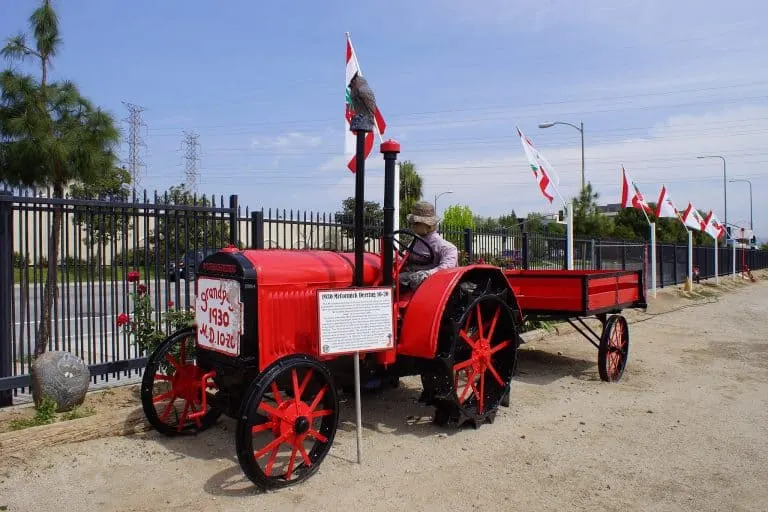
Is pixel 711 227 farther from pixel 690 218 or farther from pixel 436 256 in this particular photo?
pixel 436 256

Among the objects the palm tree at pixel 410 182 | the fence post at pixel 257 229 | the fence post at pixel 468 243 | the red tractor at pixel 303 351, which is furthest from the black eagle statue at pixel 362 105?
the palm tree at pixel 410 182

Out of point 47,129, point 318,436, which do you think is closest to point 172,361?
point 318,436

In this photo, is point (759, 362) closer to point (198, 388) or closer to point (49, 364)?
point (198, 388)

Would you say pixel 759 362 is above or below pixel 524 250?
below

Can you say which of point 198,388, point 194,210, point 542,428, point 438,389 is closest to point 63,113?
point 194,210

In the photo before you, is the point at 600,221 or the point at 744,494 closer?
the point at 744,494

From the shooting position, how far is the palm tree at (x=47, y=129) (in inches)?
276

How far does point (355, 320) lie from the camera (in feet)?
13.7

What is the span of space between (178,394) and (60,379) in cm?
107

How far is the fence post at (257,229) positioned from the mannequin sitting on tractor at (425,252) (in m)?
2.07

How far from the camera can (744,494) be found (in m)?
3.95

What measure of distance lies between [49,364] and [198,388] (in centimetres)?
133

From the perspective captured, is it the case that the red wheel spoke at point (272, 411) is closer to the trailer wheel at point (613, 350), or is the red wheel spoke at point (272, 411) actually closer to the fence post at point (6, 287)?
the fence post at point (6, 287)

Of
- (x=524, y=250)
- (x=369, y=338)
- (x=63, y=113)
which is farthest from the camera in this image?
(x=524, y=250)
